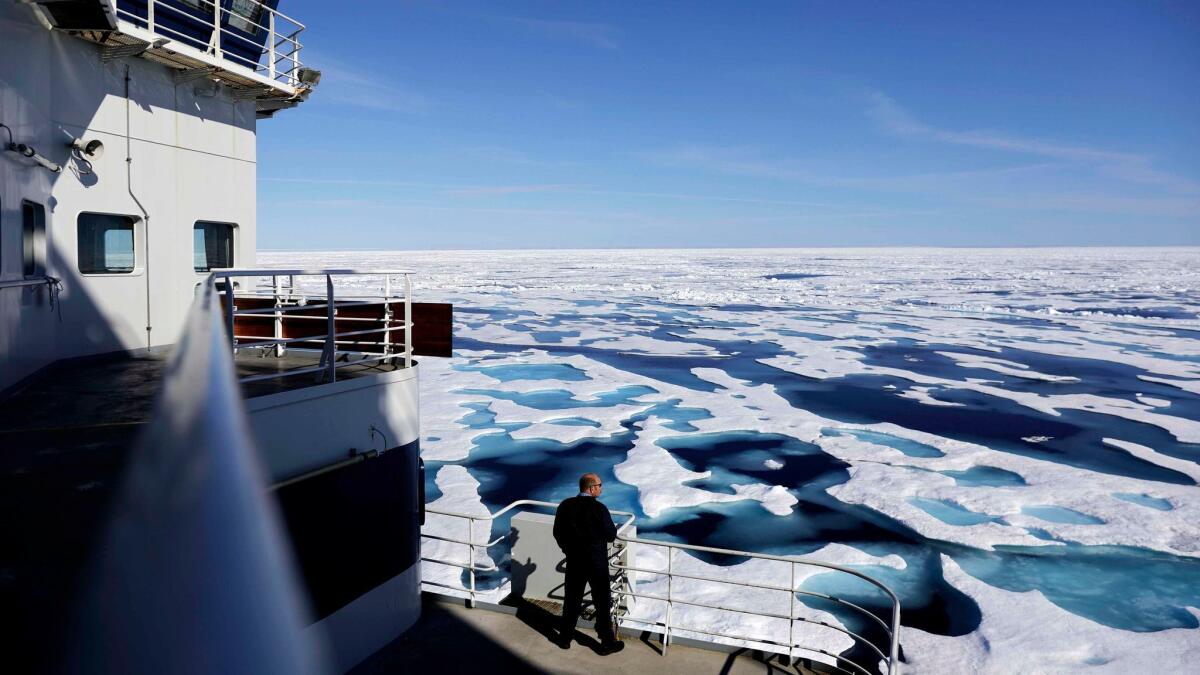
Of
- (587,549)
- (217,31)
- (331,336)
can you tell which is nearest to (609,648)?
(587,549)

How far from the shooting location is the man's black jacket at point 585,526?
563cm

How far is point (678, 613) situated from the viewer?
8.94 meters

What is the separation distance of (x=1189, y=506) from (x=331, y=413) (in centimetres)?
1333

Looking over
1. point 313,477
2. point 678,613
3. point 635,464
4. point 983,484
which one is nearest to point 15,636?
point 313,477

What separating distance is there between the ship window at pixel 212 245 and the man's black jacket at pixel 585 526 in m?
5.54

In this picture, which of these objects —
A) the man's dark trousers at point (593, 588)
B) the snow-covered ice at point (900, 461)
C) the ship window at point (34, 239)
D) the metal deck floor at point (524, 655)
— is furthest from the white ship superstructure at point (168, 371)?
the snow-covered ice at point (900, 461)

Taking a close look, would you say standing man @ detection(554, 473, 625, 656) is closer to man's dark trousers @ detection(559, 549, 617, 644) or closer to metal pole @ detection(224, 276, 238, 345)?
man's dark trousers @ detection(559, 549, 617, 644)

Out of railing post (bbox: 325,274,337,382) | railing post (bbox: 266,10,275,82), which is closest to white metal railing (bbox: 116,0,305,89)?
railing post (bbox: 266,10,275,82)

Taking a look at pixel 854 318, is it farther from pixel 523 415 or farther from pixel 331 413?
pixel 331 413

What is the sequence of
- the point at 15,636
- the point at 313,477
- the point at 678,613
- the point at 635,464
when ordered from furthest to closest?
the point at 635,464
the point at 678,613
the point at 313,477
the point at 15,636

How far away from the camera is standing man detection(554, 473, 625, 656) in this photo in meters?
5.64

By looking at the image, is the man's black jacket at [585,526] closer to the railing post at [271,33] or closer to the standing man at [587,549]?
the standing man at [587,549]

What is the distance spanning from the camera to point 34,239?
675 centimetres

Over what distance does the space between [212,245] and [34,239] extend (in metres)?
2.32
